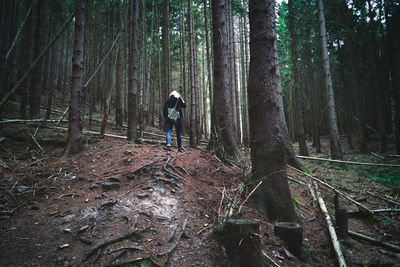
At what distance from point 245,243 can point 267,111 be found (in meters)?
2.06

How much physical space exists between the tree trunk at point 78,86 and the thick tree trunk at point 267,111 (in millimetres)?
4871

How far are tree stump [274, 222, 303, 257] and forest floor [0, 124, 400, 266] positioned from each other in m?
0.09

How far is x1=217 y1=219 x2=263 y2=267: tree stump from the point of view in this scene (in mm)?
2145

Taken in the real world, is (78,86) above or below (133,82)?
below

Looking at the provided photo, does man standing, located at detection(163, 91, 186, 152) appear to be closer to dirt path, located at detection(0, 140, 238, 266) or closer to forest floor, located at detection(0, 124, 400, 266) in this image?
forest floor, located at detection(0, 124, 400, 266)

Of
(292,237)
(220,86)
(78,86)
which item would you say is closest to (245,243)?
(292,237)

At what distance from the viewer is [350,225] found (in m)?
3.67

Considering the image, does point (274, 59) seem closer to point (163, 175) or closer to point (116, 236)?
point (163, 175)

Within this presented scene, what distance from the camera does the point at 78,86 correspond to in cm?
537

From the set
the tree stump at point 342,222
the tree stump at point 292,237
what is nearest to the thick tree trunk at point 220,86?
the tree stump at point 342,222

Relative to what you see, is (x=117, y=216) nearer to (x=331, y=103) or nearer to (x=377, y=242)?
(x=377, y=242)

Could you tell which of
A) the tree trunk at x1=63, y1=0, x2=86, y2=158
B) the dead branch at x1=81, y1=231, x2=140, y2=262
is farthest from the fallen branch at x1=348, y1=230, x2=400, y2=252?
the tree trunk at x1=63, y1=0, x2=86, y2=158

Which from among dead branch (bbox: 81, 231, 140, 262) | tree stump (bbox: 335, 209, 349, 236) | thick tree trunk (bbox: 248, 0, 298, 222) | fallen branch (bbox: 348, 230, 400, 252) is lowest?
fallen branch (bbox: 348, 230, 400, 252)

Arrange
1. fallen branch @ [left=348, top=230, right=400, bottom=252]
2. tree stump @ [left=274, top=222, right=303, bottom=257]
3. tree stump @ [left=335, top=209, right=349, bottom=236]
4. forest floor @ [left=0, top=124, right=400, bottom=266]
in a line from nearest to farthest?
forest floor @ [left=0, top=124, right=400, bottom=266] < tree stump @ [left=274, top=222, right=303, bottom=257] < fallen branch @ [left=348, top=230, right=400, bottom=252] < tree stump @ [left=335, top=209, right=349, bottom=236]
